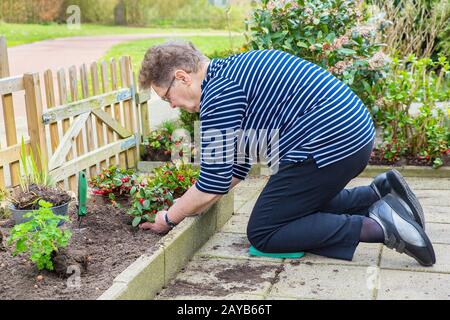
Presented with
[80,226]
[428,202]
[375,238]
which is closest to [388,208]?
[375,238]

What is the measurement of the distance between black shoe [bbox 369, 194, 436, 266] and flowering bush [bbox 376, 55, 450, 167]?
7.96ft

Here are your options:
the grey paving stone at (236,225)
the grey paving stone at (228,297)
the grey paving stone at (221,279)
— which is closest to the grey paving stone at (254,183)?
the grey paving stone at (236,225)

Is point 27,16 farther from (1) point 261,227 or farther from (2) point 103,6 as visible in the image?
(1) point 261,227

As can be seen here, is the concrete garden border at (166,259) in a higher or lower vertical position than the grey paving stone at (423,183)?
higher

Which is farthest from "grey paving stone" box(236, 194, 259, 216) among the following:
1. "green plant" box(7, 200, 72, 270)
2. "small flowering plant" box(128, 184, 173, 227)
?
"green plant" box(7, 200, 72, 270)

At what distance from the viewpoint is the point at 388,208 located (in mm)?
3426

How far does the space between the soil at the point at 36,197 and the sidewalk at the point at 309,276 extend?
0.95 m

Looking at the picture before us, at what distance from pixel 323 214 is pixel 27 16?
87.1 ft

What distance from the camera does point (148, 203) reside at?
380 centimetres

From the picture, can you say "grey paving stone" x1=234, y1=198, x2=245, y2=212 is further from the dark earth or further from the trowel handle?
the dark earth

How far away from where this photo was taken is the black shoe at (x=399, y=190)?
352 cm

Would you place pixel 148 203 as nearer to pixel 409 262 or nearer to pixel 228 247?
pixel 228 247

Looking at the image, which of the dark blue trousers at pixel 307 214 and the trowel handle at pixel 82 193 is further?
the trowel handle at pixel 82 193

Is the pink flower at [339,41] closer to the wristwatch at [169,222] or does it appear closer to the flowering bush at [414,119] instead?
the flowering bush at [414,119]
